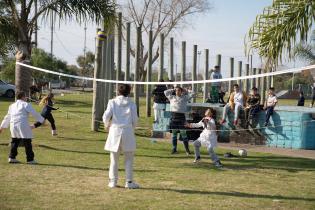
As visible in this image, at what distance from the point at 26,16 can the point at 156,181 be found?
6868 millimetres

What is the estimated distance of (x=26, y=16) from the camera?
45.6 ft

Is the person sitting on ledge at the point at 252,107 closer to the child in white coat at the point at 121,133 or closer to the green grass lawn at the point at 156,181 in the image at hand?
the green grass lawn at the point at 156,181

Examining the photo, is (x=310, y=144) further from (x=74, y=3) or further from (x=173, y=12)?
(x=173, y=12)

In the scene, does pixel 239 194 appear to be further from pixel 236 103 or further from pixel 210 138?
pixel 236 103

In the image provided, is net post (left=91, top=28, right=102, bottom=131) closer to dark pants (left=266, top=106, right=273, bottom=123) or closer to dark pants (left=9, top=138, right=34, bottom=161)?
dark pants (left=266, top=106, right=273, bottom=123)

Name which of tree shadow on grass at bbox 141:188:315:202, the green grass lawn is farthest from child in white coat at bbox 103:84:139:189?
tree shadow on grass at bbox 141:188:315:202

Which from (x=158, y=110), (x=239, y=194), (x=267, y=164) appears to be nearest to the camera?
(x=239, y=194)

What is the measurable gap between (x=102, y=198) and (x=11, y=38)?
7.84 meters

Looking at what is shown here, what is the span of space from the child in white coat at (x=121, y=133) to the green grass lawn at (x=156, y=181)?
1.04ft

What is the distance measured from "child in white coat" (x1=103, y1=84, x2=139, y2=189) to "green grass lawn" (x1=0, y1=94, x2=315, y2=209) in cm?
32

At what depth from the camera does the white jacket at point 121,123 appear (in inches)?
345

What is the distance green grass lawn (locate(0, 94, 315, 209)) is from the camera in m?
7.87

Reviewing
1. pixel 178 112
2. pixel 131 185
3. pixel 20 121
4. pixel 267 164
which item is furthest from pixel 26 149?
pixel 267 164

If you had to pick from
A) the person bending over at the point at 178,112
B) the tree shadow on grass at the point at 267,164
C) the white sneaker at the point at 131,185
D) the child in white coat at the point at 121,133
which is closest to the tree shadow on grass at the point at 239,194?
the white sneaker at the point at 131,185
